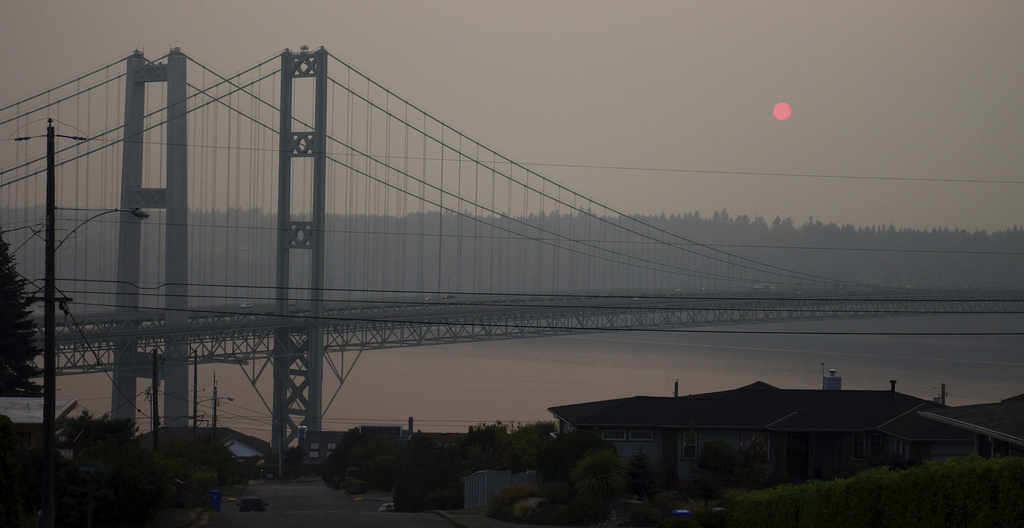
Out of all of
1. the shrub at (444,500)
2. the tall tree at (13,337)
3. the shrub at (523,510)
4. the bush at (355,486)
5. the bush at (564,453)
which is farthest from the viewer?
the bush at (355,486)

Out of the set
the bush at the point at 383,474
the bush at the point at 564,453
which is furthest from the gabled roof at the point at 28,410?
the bush at the point at 383,474

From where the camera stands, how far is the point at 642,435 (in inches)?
999

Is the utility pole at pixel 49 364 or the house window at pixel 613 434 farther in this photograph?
the house window at pixel 613 434

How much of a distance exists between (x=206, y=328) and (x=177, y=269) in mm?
3340

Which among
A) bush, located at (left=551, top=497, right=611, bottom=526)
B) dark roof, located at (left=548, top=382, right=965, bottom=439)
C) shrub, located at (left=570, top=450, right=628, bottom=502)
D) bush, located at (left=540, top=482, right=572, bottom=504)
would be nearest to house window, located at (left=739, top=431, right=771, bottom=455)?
dark roof, located at (left=548, top=382, right=965, bottom=439)

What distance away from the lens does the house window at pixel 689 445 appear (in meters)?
25.1

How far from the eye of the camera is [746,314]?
66438mm

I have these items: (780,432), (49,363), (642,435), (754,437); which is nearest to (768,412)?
(780,432)

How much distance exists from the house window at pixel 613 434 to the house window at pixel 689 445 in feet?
5.21

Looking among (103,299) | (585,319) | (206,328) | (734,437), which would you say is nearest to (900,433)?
(734,437)

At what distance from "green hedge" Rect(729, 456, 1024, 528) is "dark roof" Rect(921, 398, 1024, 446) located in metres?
3.50

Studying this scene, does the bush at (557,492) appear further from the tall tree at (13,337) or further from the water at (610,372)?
the tall tree at (13,337)

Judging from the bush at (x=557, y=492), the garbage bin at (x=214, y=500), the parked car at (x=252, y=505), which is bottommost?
the parked car at (x=252, y=505)

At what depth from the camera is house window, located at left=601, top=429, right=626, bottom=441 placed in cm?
2544
